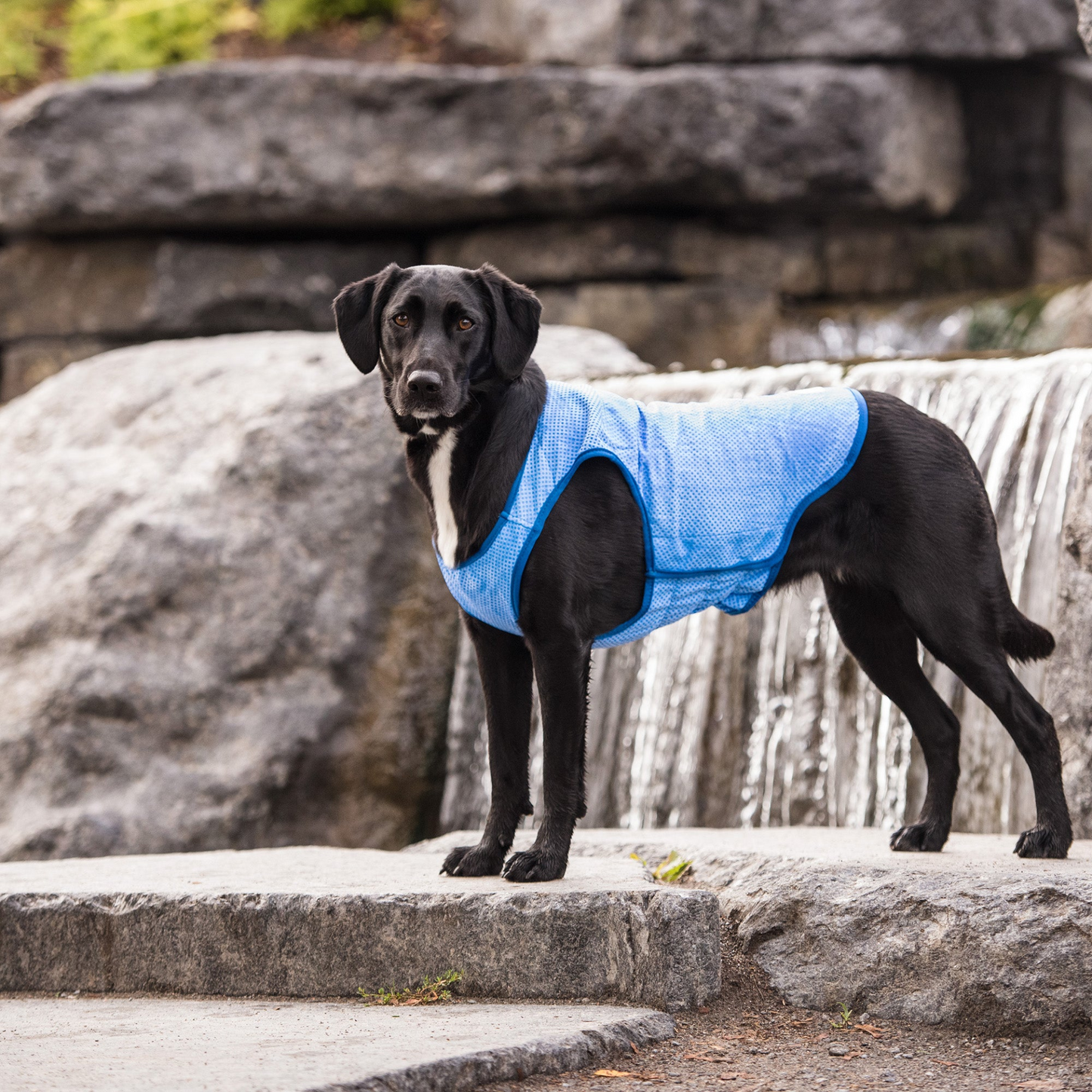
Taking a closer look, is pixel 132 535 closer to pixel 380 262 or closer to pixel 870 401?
pixel 870 401

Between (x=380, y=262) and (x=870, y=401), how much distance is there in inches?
309

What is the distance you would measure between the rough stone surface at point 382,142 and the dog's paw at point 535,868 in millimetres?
7733

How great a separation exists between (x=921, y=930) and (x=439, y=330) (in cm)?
190

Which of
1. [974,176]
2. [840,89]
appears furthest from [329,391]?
[974,176]

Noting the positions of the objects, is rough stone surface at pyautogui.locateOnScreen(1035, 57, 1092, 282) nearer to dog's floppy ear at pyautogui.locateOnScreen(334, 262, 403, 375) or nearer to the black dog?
the black dog

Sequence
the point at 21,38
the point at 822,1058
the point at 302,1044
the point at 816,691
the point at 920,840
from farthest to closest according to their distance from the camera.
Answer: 1. the point at 21,38
2. the point at 816,691
3. the point at 920,840
4. the point at 822,1058
5. the point at 302,1044

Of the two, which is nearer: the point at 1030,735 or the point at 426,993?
the point at 426,993

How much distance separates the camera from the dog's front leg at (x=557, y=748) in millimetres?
3396

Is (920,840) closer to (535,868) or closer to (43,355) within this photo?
(535,868)

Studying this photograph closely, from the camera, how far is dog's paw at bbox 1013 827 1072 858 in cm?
361

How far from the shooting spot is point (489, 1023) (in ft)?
9.62

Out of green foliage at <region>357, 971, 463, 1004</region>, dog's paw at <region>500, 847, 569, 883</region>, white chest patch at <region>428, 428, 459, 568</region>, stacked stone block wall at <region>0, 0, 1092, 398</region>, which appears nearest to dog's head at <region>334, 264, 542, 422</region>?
white chest patch at <region>428, 428, 459, 568</region>

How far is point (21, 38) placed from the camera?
13375 millimetres

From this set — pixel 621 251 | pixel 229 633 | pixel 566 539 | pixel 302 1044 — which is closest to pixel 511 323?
pixel 566 539
